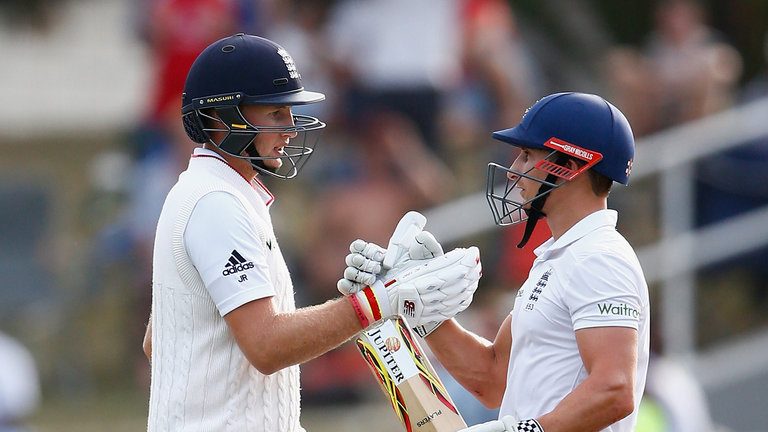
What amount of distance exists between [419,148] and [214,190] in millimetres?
5795

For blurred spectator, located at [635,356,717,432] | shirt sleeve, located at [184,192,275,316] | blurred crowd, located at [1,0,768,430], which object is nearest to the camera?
shirt sleeve, located at [184,192,275,316]

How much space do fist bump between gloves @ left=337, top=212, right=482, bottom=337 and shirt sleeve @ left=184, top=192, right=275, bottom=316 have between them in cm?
34

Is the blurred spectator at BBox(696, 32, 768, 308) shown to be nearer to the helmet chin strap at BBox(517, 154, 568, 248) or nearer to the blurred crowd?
the blurred crowd

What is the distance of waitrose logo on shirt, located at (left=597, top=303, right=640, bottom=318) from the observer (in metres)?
4.05

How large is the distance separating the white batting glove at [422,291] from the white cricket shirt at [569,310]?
0.23 metres

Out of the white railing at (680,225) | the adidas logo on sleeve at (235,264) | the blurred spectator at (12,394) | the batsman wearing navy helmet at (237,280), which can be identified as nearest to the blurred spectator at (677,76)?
the white railing at (680,225)

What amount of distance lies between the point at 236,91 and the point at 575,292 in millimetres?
1472

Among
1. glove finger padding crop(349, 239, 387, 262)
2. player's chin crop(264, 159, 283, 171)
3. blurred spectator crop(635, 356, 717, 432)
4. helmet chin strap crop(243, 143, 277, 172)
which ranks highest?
helmet chin strap crop(243, 143, 277, 172)

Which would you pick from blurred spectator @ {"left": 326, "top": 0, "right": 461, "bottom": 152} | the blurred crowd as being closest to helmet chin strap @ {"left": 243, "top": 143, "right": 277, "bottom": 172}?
the blurred crowd

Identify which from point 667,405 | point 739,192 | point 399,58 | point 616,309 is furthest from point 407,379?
point 399,58

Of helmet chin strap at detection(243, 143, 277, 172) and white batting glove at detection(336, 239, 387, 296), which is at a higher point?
helmet chin strap at detection(243, 143, 277, 172)

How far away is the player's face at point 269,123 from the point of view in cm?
463

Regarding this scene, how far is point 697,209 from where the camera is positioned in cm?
908

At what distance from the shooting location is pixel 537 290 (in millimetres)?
4309
